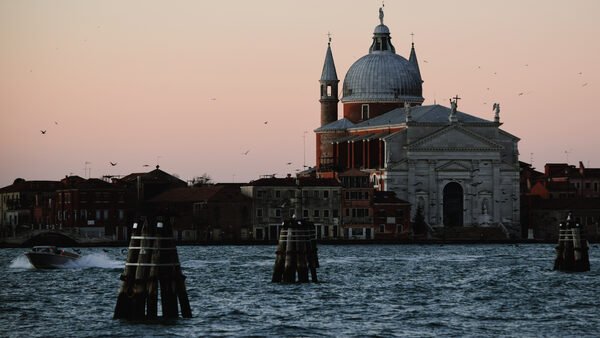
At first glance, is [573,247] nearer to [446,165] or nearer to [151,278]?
[151,278]

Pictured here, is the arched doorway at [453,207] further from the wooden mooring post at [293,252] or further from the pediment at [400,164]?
the wooden mooring post at [293,252]

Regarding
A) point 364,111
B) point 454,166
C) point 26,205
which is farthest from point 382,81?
point 26,205

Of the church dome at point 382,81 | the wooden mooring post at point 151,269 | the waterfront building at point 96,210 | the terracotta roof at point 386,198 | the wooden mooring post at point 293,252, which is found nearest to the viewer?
the wooden mooring post at point 151,269

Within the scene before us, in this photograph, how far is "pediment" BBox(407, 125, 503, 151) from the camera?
118 meters

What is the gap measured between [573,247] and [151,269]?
98.7 feet

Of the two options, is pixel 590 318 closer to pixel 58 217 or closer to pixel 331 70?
pixel 58 217

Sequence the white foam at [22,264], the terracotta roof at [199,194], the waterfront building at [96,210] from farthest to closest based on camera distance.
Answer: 1. the terracotta roof at [199,194]
2. the waterfront building at [96,210]
3. the white foam at [22,264]

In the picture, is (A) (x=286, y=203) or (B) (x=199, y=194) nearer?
(A) (x=286, y=203)

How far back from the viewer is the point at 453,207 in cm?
11894

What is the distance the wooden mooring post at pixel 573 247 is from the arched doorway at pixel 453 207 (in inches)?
2013

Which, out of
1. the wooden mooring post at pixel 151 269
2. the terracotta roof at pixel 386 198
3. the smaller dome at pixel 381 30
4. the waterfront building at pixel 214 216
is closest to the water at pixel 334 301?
the wooden mooring post at pixel 151 269

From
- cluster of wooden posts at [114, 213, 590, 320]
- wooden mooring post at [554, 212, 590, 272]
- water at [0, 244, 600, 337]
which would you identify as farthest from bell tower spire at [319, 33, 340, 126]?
cluster of wooden posts at [114, 213, 590, 320]

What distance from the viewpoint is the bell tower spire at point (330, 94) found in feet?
442

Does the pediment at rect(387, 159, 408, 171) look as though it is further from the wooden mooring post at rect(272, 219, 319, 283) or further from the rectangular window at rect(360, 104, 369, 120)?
the wooden mooring post at rect(272, 219, 319, 283)
